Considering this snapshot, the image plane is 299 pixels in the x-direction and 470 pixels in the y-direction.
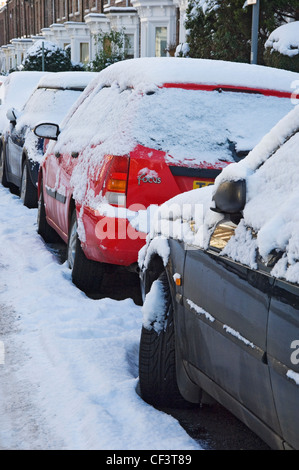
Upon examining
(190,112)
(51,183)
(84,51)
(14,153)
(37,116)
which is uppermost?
(190,112)

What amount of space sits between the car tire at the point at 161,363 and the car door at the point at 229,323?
1.19ft

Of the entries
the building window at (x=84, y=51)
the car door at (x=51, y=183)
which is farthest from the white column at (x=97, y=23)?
the car door at (x=51, y=183)

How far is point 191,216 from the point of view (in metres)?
4.18

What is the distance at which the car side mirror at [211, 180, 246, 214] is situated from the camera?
3.38 m

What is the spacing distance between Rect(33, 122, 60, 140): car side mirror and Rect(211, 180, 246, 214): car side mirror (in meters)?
5.00

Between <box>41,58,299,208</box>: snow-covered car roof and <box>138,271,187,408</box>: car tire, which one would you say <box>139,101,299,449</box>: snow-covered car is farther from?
<box>41,58,299,208</box>: snow-covered car roof

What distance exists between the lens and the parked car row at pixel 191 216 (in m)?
3.15

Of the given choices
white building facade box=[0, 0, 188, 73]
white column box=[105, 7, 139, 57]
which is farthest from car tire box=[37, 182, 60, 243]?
white column box=[105, 7, 139, 57]

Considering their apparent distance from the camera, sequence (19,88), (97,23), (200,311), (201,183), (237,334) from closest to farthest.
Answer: (237,334) < (200,311) < (201,183) < (19,88) < (97,23)

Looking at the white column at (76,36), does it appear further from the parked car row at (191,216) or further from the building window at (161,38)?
the parked car row at (191,216)

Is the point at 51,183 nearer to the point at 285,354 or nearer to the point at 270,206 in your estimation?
the point at 270,206

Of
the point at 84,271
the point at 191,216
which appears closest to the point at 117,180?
the point at 84,271

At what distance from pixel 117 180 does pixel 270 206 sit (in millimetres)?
2764
